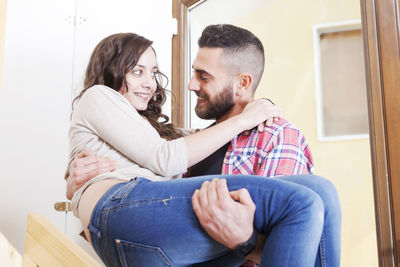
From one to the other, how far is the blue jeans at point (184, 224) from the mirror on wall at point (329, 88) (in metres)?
0.80

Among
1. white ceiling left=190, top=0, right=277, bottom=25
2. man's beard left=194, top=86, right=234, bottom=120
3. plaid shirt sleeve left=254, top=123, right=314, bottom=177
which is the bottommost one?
plaid shirt sleeve left=254, top=123, right=314, bottom=177

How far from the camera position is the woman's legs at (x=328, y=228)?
92cm

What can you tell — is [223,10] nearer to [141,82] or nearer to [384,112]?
[141,82]

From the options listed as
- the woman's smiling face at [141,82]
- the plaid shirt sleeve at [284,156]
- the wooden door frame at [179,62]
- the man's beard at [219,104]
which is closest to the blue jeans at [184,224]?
the plaid shirt sleeve at [284,156]

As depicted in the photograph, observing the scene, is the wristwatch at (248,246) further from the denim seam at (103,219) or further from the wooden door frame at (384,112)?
the wooden door frame at (384,112)

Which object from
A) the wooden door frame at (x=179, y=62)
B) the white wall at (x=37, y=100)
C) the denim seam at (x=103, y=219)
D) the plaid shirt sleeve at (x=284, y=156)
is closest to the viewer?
the denim seam at (x=103, y=219)

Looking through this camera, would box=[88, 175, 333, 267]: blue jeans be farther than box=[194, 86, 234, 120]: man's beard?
No

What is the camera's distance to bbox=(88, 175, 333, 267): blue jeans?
2.74 ft

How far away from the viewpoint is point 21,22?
239 centimetres

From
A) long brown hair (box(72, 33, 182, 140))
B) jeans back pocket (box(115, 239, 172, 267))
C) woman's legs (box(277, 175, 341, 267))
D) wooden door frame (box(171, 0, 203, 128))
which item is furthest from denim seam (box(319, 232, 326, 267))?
wooden door frame (box(171, 0, 203, 128))

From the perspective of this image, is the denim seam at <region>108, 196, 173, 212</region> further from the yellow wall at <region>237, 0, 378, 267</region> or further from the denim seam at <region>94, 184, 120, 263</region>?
the yellow wall at <region>237, 0, 378, 267</region>

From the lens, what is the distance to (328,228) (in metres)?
0.92

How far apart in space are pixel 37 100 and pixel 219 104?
1183 millimetres

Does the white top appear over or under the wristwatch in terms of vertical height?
over
